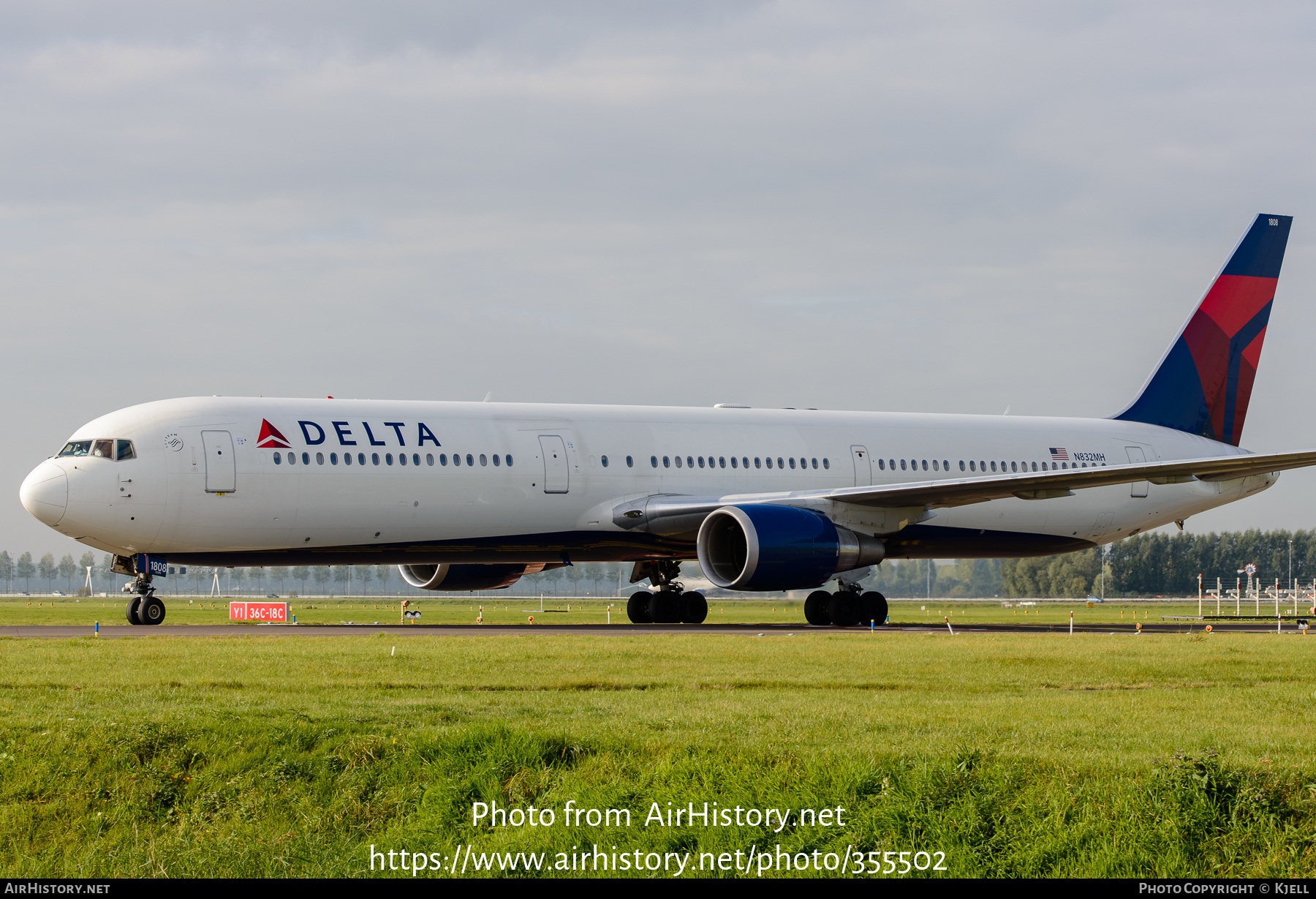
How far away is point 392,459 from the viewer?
25.5 m

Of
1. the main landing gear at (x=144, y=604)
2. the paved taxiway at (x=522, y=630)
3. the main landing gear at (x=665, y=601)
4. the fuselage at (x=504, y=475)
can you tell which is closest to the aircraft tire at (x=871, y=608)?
the paved taxiway at (x=522, y=630)

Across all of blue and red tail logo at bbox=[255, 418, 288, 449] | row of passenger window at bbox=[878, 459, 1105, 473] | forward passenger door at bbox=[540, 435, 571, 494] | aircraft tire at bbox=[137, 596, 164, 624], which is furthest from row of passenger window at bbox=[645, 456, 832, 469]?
aircraft tire at bbox=[137, 596, 164, 624]

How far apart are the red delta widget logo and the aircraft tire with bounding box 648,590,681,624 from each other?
6.86 metres

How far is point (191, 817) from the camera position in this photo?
1060 centimetres

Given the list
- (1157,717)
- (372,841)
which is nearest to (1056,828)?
(1157,717)

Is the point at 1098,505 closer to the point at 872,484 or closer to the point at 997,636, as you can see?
the point at 872,484

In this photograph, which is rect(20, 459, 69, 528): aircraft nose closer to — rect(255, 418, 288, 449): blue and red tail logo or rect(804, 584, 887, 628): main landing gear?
rect(255, 418, 288, 449): blue and red tail logo

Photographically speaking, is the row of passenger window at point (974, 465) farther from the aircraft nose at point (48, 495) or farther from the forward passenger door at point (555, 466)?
the aircraft nose at point (48, 495)

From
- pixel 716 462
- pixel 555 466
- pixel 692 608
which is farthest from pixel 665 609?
pixel 555 466

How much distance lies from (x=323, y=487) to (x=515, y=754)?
15.3m

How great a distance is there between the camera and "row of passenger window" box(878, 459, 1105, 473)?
30.8 m

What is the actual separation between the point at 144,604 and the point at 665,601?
10793 mm

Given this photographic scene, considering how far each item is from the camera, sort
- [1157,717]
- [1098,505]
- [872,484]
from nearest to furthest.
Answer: [1157,717] → [872,484] → [1098,505]

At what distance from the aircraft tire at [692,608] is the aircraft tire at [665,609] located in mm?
123
